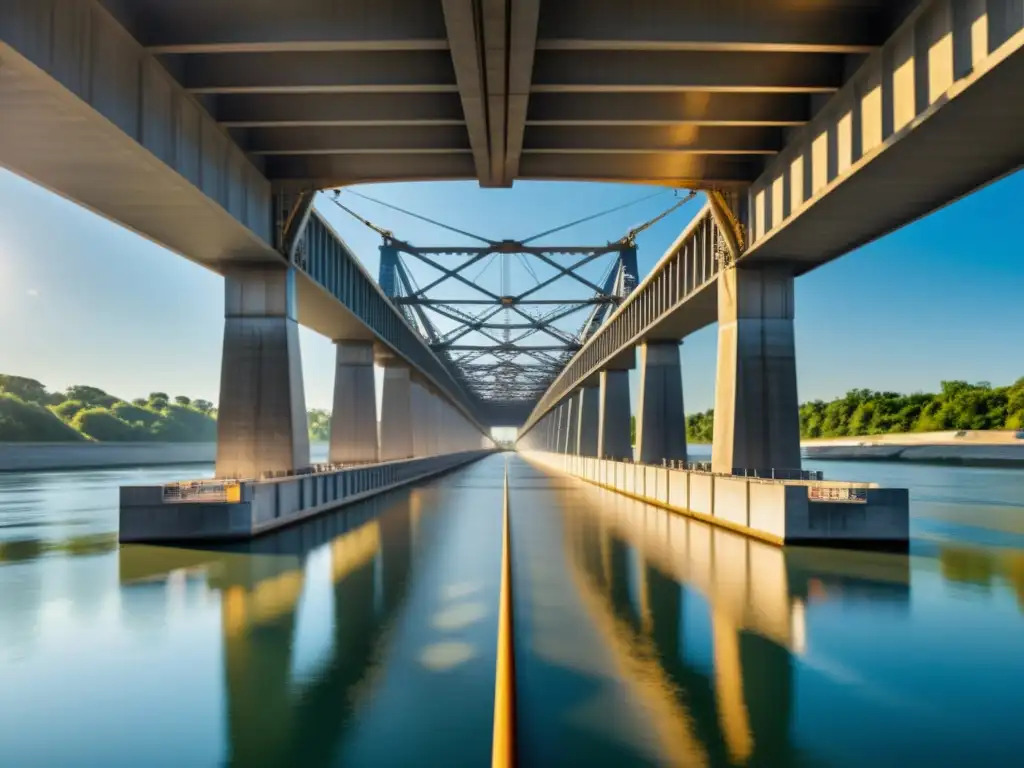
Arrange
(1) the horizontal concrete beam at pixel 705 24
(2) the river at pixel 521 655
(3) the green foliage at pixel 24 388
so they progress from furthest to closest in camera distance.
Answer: (3) the green foliage at pixel 24 388
(1) the horizontal concrete beam at pixel 705 24
(2) the river at pixel 521 655

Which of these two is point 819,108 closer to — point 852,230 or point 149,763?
point 852,230

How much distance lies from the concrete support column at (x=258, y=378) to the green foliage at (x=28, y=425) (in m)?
87.6

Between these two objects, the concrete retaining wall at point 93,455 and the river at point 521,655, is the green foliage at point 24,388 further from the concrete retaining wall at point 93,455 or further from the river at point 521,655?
the river at point 521,655

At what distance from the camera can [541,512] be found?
27.2m

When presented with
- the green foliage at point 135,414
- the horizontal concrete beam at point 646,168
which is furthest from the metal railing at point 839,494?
the green foliage at point 135,414

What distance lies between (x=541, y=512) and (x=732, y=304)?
29.9ft

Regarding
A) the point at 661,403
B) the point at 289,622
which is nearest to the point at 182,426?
the point at 661,403

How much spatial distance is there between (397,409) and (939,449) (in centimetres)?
6503

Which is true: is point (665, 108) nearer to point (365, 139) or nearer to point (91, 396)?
point (365, 139)

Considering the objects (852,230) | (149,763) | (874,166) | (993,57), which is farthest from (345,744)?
(852,230)

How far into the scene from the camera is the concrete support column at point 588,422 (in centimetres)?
7450

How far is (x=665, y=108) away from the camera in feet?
65.2

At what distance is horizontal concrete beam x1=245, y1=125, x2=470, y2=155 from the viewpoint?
22141 mm

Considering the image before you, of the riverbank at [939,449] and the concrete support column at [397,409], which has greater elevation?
the concrete support column at [397,409]
